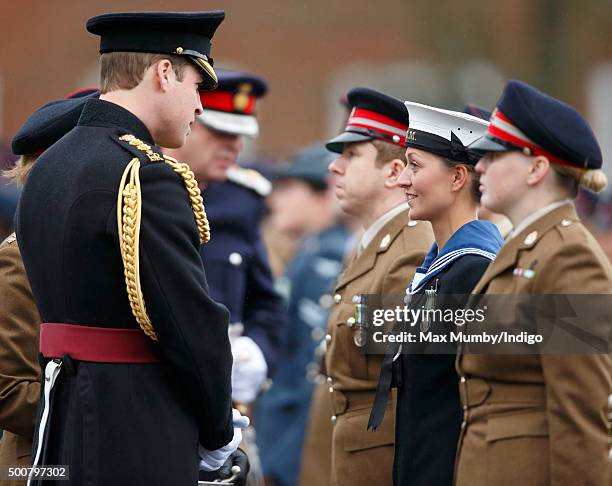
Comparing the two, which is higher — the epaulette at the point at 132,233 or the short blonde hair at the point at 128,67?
the short blonde hair at the point at 128,67

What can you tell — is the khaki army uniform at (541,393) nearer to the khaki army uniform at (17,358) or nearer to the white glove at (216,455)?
the white glove at (216,455)

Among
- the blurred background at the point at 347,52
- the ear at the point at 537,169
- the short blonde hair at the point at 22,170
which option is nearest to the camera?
the ear at the point at 537,169

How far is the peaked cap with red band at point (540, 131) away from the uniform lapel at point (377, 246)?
1.17 metres

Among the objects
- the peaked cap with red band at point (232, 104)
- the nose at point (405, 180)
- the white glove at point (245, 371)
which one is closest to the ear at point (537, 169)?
the nose at point (405, 180)

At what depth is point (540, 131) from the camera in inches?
171

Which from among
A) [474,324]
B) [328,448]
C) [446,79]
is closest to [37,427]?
[474,324]

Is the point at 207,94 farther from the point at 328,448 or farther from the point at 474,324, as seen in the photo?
the point at 474,324

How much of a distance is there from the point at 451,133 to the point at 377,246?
0.79 m

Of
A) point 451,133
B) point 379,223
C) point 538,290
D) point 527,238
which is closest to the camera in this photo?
point 538,290

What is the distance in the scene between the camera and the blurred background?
757 inches

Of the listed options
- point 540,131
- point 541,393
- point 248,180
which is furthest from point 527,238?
point 248,180

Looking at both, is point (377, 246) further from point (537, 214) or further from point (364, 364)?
point (537, 214)

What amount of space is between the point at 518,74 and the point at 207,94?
12.8 m

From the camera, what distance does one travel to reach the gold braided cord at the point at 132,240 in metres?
4.09
